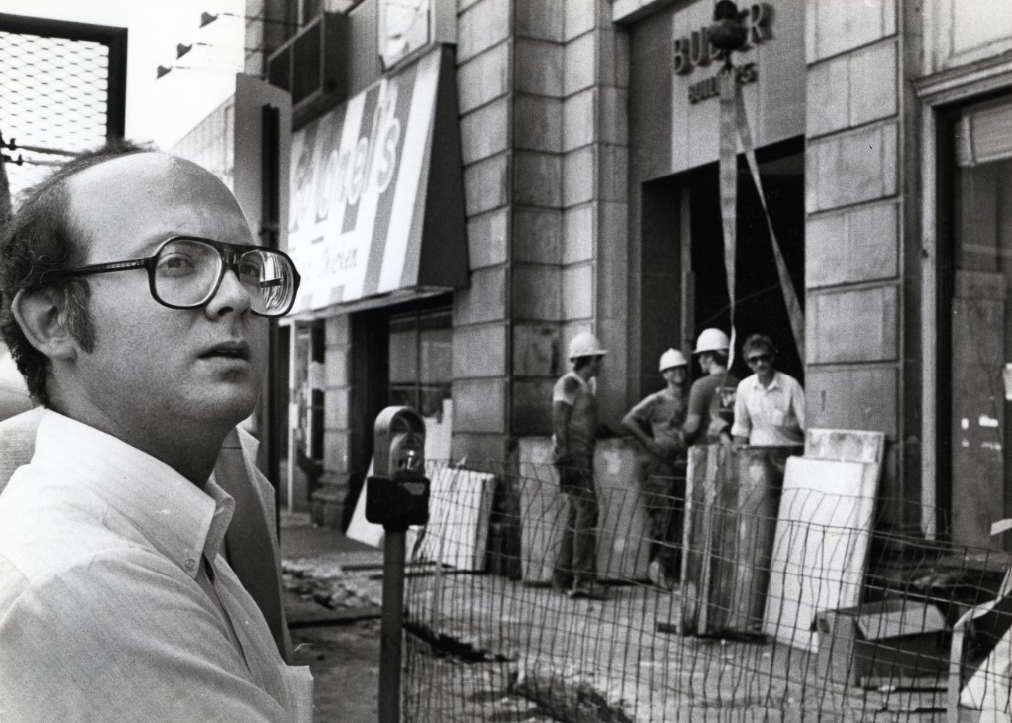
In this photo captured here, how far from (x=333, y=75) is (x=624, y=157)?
545 centimetres

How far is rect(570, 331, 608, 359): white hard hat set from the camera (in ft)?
33.9

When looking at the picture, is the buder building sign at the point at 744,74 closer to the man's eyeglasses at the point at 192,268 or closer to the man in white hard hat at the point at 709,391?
the man in white hard hat at the point at 709,391

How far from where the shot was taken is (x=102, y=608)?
3.55 feet

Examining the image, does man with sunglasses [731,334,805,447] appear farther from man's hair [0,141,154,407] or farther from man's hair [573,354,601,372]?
man's hair [0,141,154,407]

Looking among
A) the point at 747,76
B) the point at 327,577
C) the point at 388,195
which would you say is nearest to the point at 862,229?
the point at 747,76

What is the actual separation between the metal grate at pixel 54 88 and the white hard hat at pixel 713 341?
24.9 feet

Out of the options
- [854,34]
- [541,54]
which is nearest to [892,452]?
[854,34]

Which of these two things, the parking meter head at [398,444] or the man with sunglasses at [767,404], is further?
the man with sunglasses at [767,404]

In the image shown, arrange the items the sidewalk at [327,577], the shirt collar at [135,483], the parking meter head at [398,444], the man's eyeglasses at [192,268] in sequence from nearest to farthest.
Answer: the shirt collar at [135,483]
the man's eyeglasses at [192,268]
the parking meter head at [398,444]
the sidewalk at [327,577]

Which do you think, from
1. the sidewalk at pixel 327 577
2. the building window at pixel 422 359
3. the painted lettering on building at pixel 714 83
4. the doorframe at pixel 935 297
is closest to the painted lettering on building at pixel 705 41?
the painted lettering on building at pixel 714 83

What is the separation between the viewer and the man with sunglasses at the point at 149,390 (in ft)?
3.77

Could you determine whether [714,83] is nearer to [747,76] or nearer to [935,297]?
[747,76]

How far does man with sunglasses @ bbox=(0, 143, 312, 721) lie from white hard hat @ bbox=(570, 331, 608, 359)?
875 cm

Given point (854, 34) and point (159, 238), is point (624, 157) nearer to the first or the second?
point (854, 34)
